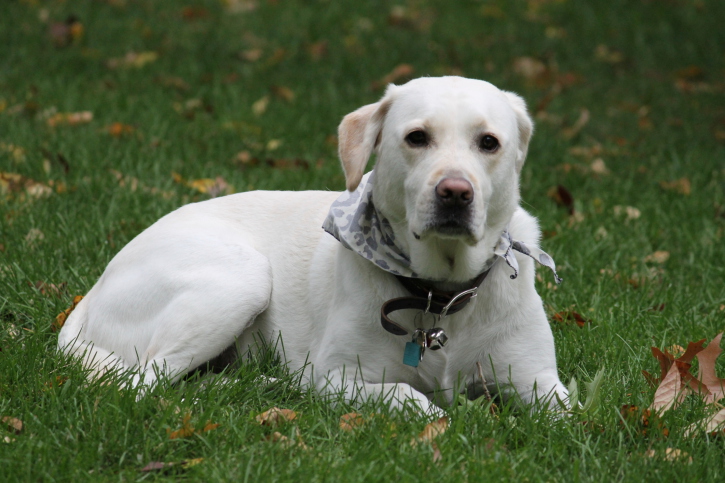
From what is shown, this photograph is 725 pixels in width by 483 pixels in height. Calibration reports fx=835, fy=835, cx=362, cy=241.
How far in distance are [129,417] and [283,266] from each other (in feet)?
3.78

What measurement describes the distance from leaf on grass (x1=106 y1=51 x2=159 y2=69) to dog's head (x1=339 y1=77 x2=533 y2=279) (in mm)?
5620

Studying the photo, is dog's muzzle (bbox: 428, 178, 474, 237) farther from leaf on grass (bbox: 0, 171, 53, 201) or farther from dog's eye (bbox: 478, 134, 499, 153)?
leaf on grass (bbox: 0, 171, 53, 201)

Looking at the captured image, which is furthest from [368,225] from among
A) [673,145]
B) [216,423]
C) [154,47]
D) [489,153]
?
[154,47]

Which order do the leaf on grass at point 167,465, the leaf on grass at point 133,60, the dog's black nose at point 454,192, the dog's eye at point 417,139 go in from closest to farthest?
the leaf on grass at point 167,465, the dog's black nose at point 454,192, the dog's eye at point 417,139, the leaf on grass at point 133,60

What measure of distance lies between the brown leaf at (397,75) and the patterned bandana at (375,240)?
17.2ft

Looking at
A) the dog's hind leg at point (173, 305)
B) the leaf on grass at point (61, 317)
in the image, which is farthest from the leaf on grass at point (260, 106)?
the dog's hind leg at point (173, 305)

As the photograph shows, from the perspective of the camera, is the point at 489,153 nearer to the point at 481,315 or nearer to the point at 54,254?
the point at 481,315

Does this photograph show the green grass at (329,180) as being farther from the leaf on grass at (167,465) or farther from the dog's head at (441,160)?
the dog's head at (441,160)

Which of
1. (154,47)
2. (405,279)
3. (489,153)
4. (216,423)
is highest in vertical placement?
(489,153)

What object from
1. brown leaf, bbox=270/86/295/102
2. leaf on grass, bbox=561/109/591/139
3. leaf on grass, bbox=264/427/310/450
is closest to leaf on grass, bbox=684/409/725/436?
leaf on grass, bbox=264/427/310/450

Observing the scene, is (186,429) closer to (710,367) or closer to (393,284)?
(393,284)

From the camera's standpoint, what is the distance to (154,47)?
8.95 meters

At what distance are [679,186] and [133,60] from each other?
538 cm

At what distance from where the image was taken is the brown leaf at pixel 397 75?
843cm
